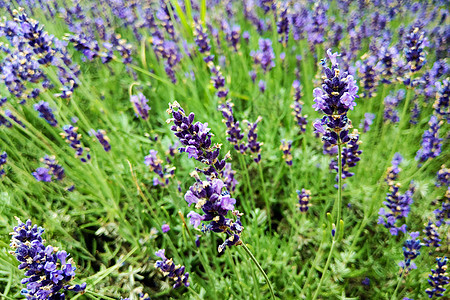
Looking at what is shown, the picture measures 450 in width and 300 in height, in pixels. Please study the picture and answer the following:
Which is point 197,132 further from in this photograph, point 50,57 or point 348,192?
point 348,192

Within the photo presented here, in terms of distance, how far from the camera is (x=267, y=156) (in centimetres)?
293

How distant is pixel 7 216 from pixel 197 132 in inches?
84.8

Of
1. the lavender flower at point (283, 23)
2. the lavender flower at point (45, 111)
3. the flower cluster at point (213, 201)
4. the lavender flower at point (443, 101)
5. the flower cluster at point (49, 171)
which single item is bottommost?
the flower cluster at point (49, 171)

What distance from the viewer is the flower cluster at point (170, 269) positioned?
1510mm

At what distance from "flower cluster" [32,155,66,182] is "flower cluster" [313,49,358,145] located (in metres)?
2.07

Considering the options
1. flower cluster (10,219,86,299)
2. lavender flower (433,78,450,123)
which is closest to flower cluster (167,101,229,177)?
flower cluster (10,219,86,299)

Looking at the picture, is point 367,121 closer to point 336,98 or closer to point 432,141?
point 432,141

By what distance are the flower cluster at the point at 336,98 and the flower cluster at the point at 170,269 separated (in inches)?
37.3

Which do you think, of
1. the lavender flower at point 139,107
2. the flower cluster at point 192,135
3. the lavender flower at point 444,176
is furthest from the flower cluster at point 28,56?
the lavender flower at point 444,176

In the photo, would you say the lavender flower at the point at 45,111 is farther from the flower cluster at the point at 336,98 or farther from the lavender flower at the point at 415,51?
the lavender flower at the point at 415,51

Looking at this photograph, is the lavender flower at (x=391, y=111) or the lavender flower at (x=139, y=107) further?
the lavender flower at (x=391, y=111)

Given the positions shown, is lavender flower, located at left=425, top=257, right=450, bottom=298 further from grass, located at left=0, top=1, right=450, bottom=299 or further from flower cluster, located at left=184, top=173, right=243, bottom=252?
flower cluster, located at left=184, top=173, right=243, bottom=252

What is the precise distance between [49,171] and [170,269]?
4.86ft

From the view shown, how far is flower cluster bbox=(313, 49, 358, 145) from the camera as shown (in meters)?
1.16
